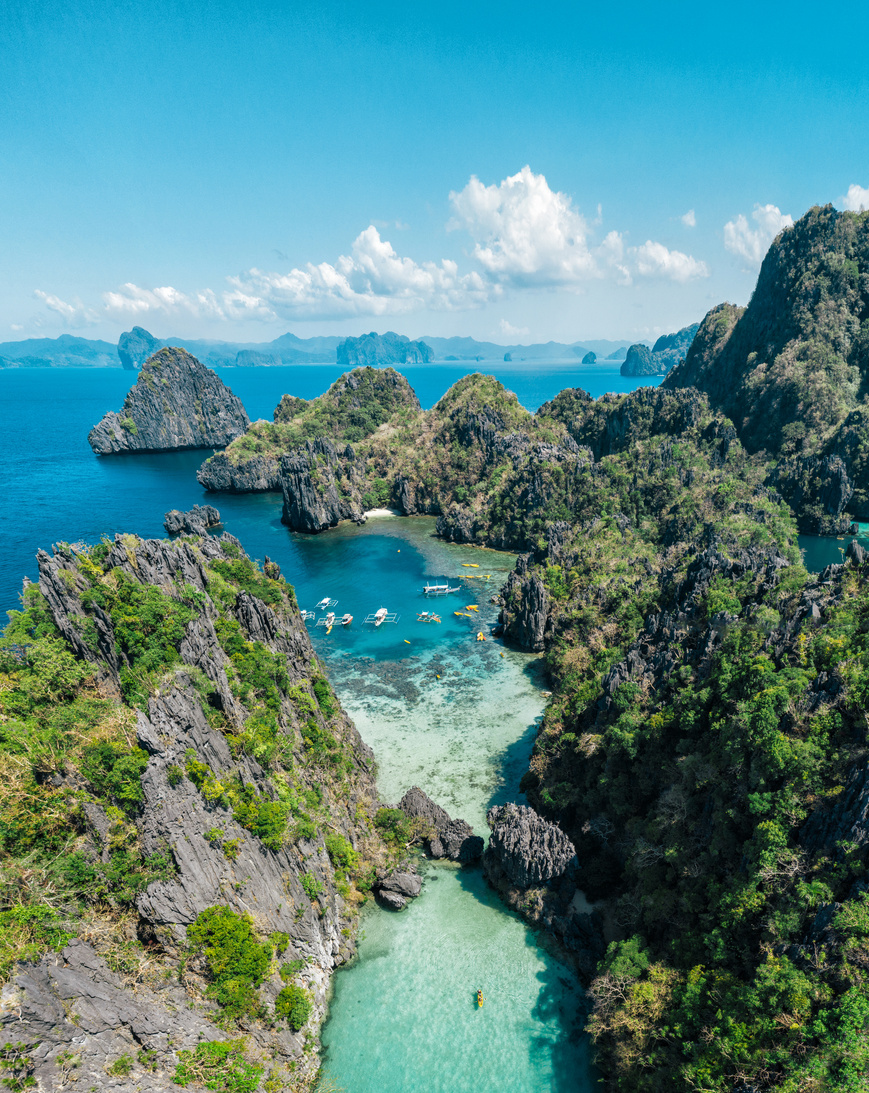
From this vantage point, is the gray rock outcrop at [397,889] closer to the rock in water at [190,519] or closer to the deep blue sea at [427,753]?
the deep blue sea at [427,753]

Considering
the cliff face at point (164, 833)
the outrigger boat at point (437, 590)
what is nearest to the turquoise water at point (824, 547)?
the outrigger boat at point (437, 590)

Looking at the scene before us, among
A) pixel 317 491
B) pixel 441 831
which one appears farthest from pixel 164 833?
pixel 317 491

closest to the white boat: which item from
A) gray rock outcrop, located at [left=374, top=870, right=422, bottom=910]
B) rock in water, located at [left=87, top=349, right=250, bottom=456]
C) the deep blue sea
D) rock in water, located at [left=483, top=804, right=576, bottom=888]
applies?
the deep blue sea

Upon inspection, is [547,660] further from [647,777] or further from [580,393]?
[580,393]

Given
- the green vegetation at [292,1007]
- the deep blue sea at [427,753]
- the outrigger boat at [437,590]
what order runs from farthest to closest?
the outrigger boat at [437,590] → the deep blue sea at [427,753] → the green vegetation at [292,1007]

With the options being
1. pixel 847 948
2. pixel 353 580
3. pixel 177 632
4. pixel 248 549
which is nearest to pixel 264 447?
pixel 248 549

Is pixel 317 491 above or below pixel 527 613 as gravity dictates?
above

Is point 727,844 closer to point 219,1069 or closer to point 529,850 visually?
point 529,850
